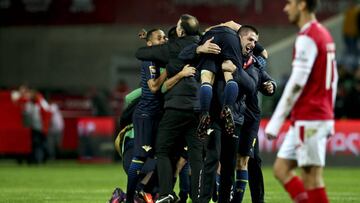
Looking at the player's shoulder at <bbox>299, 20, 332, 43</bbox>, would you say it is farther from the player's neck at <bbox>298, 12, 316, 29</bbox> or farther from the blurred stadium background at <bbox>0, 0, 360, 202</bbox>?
the blurred stadium background at <bbox>0, 0, 360, 202</bbox>

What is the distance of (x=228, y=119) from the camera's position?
38.8 feet

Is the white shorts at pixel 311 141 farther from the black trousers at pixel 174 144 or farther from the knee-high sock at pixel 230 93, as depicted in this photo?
the black trousers at pixel 174 144

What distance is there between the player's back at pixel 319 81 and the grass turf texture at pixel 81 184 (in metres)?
5.23

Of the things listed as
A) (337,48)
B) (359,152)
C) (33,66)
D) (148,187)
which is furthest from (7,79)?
(148,187)

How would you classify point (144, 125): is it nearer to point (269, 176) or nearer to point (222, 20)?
point (269, 176)

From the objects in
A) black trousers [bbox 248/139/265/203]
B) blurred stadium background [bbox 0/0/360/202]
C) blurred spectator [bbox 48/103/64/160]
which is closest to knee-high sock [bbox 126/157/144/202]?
black trousers [bbox 248/139/265/203]

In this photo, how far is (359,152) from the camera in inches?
1019

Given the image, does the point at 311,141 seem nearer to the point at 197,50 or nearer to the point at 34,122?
the point at 197,50

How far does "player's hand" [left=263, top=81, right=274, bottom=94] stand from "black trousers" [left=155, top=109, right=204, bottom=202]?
109 cm

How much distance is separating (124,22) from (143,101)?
66.8ft

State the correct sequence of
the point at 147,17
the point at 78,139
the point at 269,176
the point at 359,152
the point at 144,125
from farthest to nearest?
the point at 147,17
the point at 78,139
the point at 359,152
the point at 269,176
the point at 144,125

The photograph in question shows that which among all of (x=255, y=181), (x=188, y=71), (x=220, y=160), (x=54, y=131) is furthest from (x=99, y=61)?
(x=220, y=160)

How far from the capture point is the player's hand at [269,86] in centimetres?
1315

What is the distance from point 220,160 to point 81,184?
7.42 m
